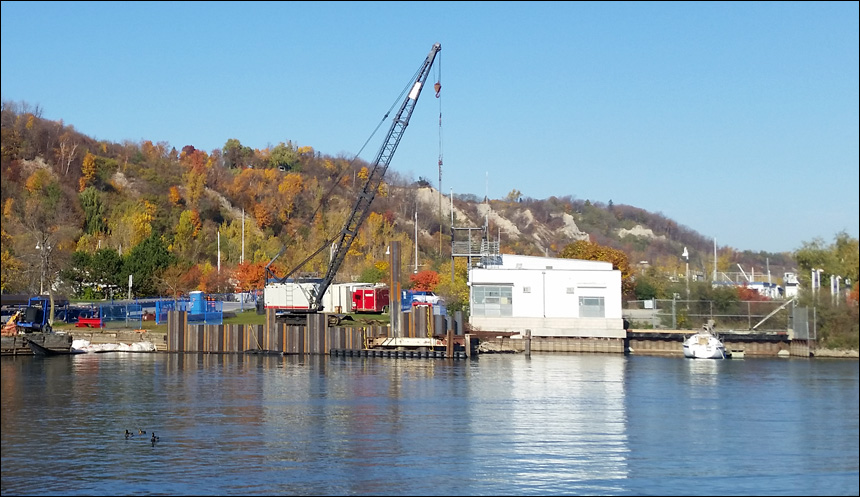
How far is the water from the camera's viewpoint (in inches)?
1126

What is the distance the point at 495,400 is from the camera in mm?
45156

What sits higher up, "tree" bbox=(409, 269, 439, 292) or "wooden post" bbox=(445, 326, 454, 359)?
"tree" bbox=(409, 269, 439, 292)

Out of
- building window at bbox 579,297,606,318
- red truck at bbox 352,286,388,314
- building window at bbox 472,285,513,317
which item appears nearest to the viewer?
building window at bbox 579,297,606,318

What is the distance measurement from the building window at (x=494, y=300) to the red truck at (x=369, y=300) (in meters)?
13.5

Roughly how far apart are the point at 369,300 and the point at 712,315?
28.7 metres

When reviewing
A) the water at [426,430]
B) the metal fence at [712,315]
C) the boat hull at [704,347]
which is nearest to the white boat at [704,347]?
the boat hull at [704,347]

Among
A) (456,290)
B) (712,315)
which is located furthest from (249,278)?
(712,315)

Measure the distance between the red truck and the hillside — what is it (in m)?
14.4

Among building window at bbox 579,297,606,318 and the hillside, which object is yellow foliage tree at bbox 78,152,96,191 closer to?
the hillside

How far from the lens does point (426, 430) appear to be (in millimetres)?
37062

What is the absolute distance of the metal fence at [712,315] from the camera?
72.8m

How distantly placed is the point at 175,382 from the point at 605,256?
67243mm

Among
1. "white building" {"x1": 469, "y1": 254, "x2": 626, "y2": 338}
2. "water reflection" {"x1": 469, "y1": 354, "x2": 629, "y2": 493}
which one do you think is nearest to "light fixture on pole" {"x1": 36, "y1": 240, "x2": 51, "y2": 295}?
"white building" {"x1": 469, "y1": 254, "x2": 626, "y2": 338}

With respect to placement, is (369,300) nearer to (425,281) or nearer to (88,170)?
(425,281)
